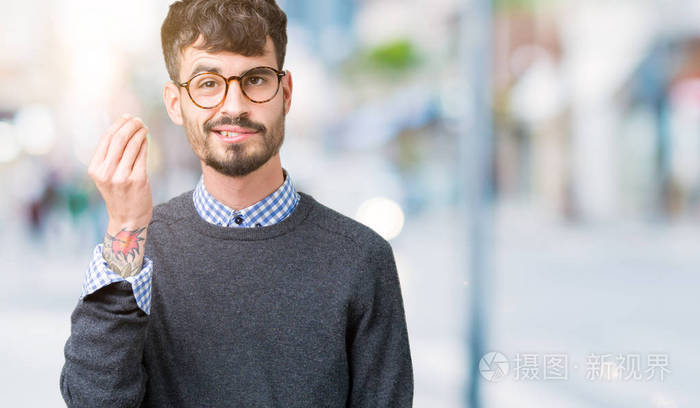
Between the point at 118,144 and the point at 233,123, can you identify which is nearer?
the point at 118,144

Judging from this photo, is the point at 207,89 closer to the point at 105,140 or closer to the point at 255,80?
the point at 255,80

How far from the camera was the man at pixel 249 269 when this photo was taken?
172 centimetres

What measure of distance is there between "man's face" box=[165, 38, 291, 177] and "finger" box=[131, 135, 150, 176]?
169mm

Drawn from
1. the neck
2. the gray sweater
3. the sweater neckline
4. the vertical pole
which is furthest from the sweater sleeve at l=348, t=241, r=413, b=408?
the vertical pole

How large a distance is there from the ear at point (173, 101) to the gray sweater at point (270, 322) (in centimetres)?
25

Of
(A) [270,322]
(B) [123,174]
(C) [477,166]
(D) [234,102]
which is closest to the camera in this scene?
(B) [123,174]

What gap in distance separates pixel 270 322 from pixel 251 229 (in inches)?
8.8

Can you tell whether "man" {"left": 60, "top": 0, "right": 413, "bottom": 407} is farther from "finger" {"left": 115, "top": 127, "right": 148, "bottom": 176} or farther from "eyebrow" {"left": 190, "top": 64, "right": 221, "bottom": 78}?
"finger" {"left": 115, "top": 127, "right": 148, "bottom": 176}

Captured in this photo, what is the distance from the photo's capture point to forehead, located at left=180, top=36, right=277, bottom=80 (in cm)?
171

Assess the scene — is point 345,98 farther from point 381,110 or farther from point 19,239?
point 19,239

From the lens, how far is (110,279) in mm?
1540

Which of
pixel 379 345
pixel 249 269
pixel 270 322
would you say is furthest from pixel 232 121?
pixel 379 345

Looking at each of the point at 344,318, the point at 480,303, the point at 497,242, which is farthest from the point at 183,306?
the point at 497,242

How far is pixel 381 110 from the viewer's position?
36.4m
